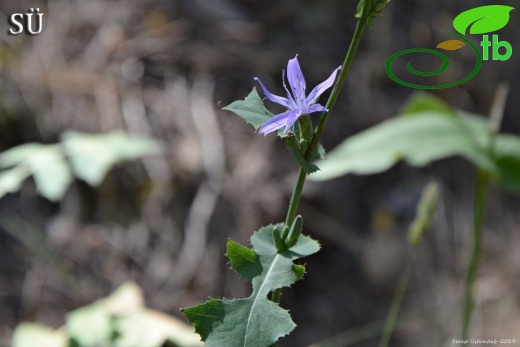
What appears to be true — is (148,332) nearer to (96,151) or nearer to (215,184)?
(96,151)

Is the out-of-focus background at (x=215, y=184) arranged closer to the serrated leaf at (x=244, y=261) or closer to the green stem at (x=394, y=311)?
the green stem at (x=394, y=311)

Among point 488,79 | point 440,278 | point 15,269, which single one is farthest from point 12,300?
point 488,79

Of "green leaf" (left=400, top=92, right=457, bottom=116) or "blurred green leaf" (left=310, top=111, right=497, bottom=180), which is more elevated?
"green leaf" (left=400, top=92, right=457, bottom=116)

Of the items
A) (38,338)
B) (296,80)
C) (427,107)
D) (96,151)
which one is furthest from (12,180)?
(427,107)

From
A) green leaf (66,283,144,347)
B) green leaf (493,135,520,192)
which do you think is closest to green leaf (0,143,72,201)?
green leaf (66,283,144,347)

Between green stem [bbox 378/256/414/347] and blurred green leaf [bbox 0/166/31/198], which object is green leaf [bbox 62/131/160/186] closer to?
blurred green leaf [bbox 0/166/31/198]

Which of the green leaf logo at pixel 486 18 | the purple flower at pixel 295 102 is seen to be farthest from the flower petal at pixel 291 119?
the green leaf logo at pixel 486 18
